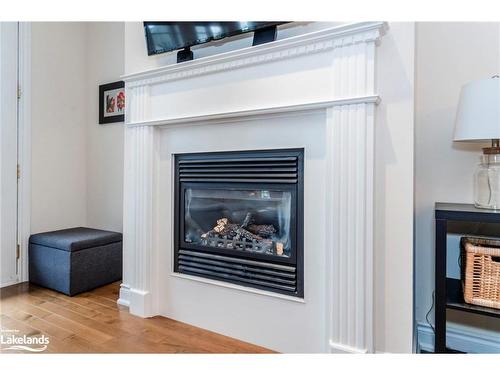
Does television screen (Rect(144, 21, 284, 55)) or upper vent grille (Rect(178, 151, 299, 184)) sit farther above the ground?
television screen (Rect(144, 21, 284, 55))

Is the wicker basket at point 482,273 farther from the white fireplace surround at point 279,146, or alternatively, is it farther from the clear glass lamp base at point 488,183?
the white fireplace surround at point 279,146

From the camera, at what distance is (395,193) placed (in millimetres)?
1348

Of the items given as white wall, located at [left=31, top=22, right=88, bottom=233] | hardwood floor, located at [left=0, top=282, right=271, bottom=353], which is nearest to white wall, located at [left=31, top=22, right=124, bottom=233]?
white wall, located at [left=31, top=22, right=88, bottom=233]

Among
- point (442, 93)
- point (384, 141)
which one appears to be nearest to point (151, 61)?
point (384, 141)

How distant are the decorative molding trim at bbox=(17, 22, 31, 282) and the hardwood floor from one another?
0.46 metres

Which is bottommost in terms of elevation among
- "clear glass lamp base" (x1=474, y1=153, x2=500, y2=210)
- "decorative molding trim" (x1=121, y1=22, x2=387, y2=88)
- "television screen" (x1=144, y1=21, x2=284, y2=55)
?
"clear glass lamp base" (x1=474, y1=153, x2=500, y2=210)

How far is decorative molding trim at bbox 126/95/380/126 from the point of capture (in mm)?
1359

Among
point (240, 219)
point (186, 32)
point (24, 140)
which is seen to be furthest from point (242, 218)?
point (24, 140)

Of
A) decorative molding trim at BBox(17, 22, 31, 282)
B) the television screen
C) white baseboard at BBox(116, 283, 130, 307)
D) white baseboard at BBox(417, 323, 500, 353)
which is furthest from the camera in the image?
decorative molding trim at BBox(17, 22, 31, 282)

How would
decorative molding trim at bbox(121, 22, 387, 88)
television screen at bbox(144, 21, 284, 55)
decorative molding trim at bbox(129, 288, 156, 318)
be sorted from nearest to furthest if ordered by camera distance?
decorative molding trim at bbox(121, 22, 387, 88) → television screen at bbox(144, 21, 284, 55) → decorative molding trim at bbox(129, 288, 156, 318)

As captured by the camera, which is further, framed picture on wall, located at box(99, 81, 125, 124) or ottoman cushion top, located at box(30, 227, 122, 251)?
framed picture on wall, located at box(99, 81, 125, 124)

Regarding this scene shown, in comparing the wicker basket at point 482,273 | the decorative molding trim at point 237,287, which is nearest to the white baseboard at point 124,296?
the decorative molding trim at point 237,287

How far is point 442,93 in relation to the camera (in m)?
1.58

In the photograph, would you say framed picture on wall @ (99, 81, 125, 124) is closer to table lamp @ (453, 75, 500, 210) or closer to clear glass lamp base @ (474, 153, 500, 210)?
table lamp @ (453, 75, 500, 210)
